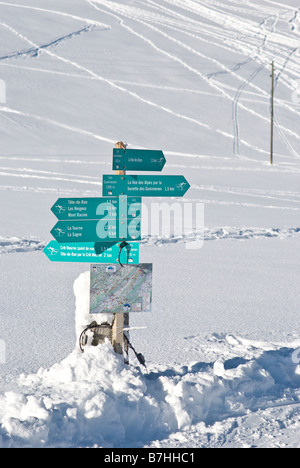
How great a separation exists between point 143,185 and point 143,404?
1.47m

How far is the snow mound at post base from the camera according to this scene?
3398mm

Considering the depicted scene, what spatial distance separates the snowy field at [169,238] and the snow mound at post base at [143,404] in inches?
0.5

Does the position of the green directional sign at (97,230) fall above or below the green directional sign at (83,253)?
above

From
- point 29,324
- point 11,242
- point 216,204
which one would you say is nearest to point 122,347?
point 29,324

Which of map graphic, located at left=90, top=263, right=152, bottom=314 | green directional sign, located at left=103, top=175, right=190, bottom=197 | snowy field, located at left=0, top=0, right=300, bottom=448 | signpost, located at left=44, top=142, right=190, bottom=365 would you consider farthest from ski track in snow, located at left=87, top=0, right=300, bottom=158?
map graphic, located at left=90, top=263, right=152, bottom=314

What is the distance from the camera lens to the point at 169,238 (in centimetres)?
998

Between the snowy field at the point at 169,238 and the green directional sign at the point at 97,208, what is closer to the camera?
the snowy field at the point at 169,238

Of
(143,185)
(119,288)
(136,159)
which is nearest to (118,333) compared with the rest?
(119,288)

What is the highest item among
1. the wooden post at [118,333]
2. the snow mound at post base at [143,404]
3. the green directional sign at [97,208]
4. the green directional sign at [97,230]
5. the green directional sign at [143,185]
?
the green directional sign at [143,185]

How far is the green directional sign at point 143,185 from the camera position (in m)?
4.13

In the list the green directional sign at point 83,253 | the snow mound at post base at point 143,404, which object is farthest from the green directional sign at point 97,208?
the snow mound at post base at point 143,404

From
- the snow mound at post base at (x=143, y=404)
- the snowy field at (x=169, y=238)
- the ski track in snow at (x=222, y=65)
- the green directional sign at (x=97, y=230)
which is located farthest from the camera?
the ski track in snow at (x=222, y=65)

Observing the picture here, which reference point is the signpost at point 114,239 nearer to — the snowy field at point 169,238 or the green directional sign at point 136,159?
the green directional sign at point 136,159
